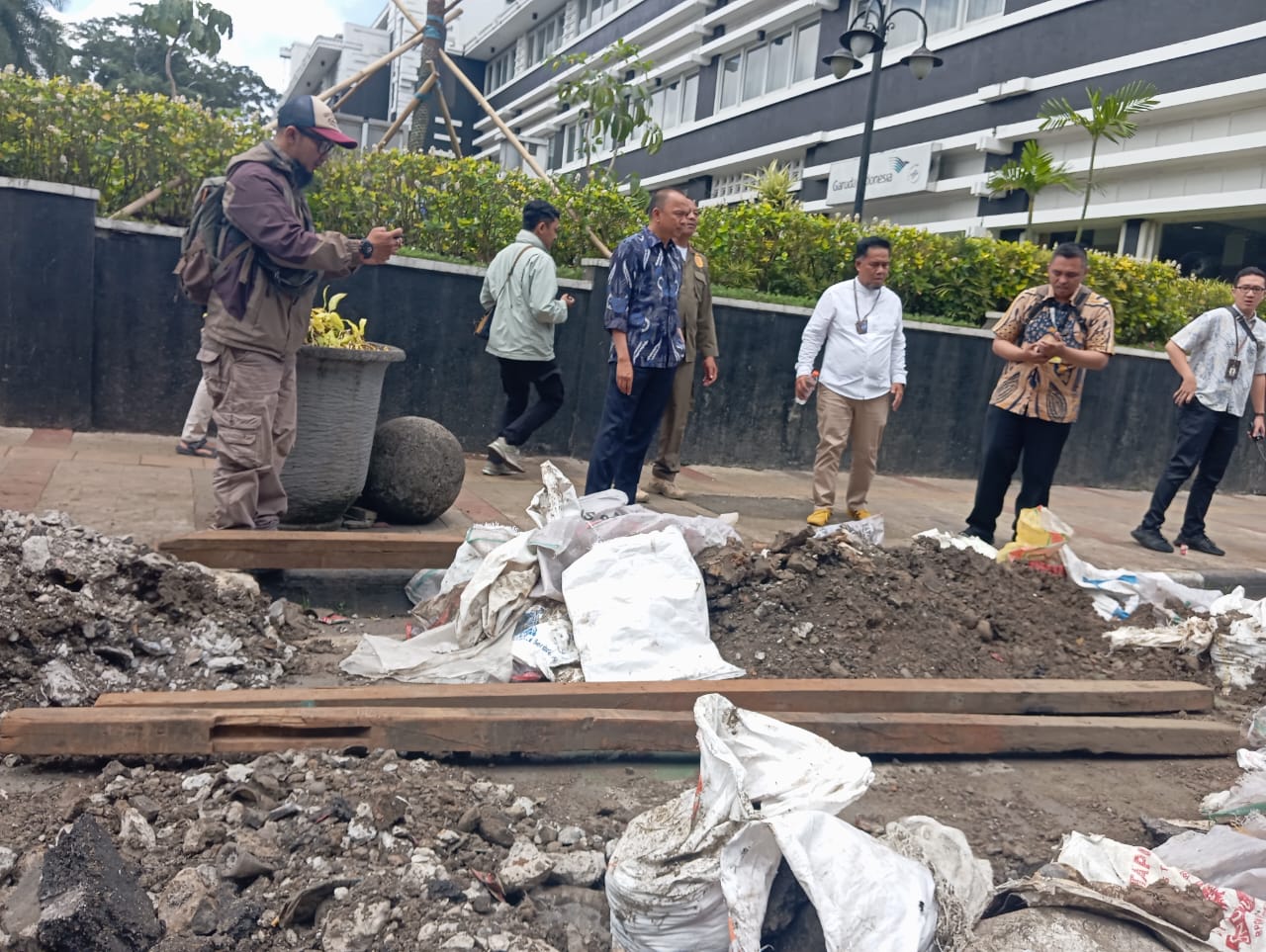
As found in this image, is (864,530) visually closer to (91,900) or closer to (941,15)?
(91,900)

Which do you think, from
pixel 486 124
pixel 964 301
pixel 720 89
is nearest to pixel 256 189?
pixel 964 301

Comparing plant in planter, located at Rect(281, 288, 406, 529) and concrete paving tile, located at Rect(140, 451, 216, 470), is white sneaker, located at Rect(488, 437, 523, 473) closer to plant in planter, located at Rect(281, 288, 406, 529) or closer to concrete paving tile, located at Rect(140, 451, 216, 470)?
concrete paving tile, located at Rect(140, 451, 216, 470)

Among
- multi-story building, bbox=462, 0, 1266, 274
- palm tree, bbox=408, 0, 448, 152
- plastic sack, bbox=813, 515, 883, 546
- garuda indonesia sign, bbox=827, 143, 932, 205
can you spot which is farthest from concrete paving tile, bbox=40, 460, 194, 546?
garuda indonesia sign, bbox=827, 143, 932, 205

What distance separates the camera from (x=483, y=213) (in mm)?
9180

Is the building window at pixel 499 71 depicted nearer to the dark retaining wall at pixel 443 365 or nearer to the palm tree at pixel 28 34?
the palm tree at pixel 28 34

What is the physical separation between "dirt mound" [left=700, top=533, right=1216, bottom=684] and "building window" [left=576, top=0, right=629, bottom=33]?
117ft

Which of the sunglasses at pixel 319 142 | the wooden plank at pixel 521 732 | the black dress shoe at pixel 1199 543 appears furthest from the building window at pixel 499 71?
the wooden plank at pixel 521 732

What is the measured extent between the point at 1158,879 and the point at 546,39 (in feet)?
146

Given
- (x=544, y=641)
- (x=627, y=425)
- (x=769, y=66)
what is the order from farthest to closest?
(x=769, y=66), (x=627, y=425), (x=544, y=641)

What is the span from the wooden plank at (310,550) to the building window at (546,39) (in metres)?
38.6

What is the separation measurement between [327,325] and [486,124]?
142 feet

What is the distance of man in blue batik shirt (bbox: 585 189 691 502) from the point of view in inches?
238

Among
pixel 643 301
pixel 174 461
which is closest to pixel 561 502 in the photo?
pixel 643 301

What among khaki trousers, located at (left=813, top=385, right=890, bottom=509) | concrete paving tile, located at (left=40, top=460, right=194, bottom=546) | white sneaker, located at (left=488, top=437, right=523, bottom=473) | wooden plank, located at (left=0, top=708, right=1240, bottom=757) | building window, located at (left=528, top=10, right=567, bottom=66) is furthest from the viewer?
building window, located at (left=528, top=10, right=567, bottom=66)
